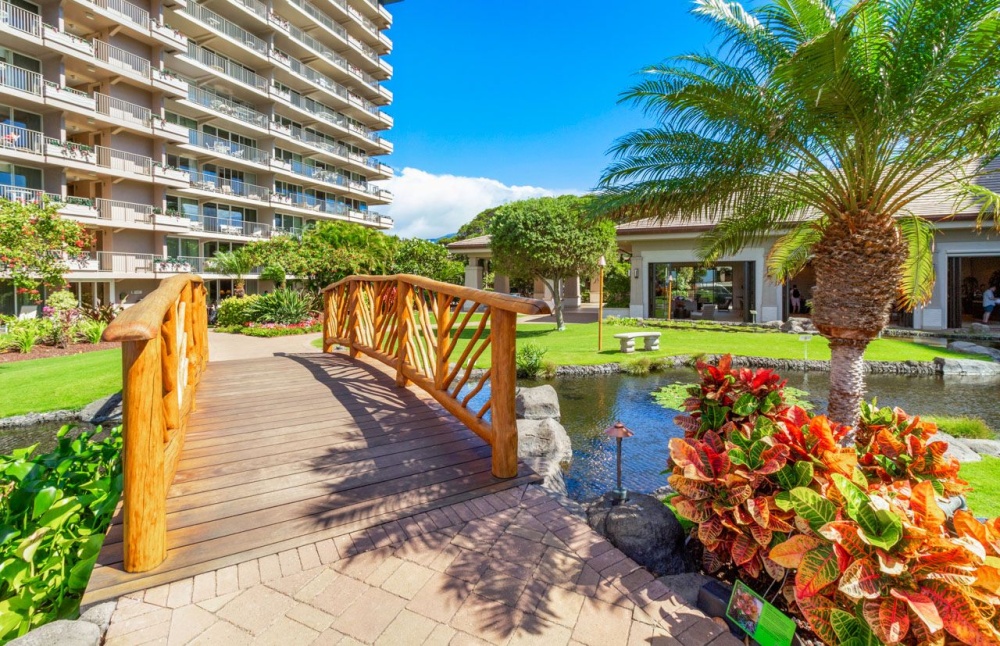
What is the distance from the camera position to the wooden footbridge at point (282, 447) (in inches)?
93.8

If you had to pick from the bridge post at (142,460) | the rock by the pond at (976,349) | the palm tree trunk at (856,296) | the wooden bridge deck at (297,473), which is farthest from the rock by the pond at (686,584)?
the rock by the pond at (976,349)

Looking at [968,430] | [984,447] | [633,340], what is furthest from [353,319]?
[968,430]

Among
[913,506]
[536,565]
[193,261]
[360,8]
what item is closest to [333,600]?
[536,565]

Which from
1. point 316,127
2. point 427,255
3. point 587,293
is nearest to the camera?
point 427,255

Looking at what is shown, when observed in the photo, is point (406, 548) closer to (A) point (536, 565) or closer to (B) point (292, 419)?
(A) point (536, 565)

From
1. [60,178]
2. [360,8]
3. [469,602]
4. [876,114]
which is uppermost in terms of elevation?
[360,8]

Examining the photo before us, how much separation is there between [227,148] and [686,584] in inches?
1231

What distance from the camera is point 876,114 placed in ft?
14.6

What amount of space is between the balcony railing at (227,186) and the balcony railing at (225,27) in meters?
7.77

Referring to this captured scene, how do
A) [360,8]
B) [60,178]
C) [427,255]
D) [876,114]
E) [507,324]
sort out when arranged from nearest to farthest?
[507,324] < [876,114] < [60,178] < [427,255] < [360,8]

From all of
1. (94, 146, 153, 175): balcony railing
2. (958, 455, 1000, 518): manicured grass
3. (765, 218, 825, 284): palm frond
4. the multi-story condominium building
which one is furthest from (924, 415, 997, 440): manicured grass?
(94, 146, 153, 175): balcony railing

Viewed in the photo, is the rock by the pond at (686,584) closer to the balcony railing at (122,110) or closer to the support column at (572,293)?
the support column at (572,293)

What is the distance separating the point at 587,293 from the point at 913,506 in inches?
1149

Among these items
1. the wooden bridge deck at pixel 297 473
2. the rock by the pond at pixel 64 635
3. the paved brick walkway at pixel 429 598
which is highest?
the wooden bridge deck at pixel 297 473
